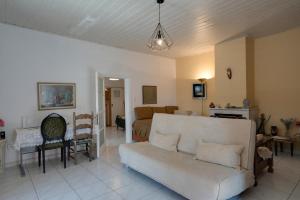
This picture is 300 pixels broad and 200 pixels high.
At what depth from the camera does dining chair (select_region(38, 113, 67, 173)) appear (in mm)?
3416

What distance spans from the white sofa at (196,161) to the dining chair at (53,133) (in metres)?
1.24

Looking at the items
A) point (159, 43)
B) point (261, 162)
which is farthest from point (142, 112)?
A: point (261, 162)

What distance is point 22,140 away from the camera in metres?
3.33

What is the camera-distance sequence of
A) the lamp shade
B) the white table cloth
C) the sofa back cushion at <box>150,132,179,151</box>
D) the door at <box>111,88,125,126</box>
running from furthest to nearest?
1. the door at <box>111,88,125,126</box>
2. the white table cloth
3. the sofa back cushion at <box>150,132,179,151</box>
4. the lamp shade

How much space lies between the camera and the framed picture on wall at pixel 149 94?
6.15 m

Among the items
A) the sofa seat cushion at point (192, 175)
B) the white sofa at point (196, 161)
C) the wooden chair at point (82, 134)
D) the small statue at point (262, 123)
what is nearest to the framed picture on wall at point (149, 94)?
the wooden chair at point (82, 134)

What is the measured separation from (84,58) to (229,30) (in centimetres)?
344

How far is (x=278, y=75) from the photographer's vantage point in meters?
4.53

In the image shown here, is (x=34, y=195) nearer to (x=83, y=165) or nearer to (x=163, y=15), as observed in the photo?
(x=83, y=165)

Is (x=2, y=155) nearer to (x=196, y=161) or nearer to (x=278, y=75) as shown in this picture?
(x=196, y=161)

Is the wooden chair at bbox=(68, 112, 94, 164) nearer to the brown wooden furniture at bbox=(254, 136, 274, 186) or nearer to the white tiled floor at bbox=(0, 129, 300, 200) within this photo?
the white tiled floor at bbox=(0, 129, 300, 200)

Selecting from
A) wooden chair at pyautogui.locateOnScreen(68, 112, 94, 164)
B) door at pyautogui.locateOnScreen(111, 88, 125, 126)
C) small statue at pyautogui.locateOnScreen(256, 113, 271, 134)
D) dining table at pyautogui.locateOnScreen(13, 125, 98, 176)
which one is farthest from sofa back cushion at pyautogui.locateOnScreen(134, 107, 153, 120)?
door at pyautogui.locateOnScreen(111, 88, 125, 126)

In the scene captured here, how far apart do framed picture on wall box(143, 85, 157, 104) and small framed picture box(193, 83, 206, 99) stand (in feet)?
4.39

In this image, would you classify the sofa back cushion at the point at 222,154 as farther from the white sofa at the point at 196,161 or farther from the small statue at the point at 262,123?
the small statue at the point at 262,123
